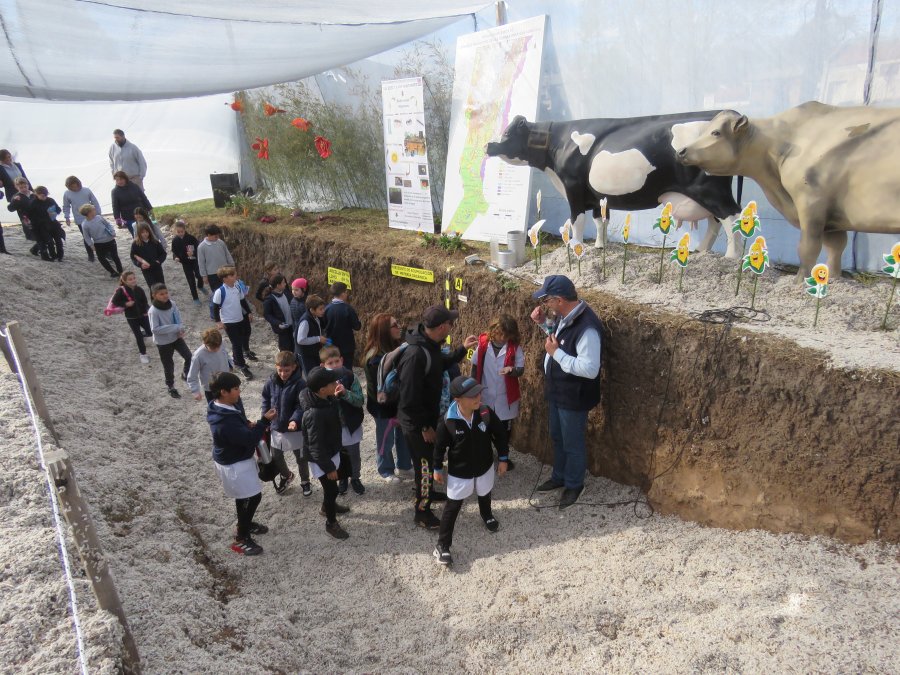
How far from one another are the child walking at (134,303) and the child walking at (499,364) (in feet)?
12.1

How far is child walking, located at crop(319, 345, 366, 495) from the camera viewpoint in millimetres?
3506

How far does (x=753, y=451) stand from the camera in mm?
3176

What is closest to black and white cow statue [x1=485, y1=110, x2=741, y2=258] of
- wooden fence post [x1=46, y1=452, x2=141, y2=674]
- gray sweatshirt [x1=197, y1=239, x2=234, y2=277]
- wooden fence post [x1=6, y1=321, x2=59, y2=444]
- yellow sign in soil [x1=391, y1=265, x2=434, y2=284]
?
yellow sign in soil [x1=391, y1=265, x2=434, y2=284]

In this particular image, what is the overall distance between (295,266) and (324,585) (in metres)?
4.73

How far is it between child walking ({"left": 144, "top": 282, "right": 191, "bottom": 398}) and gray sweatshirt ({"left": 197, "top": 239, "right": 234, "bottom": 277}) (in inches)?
54.4

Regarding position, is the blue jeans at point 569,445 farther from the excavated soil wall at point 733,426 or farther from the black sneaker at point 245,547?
the black sneaker at point 245,547

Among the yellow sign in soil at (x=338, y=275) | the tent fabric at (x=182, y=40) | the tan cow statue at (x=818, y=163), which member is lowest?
the yellow sign in soil at (x=338, y=275)

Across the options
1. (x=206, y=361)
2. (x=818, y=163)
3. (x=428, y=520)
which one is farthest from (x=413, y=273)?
(x=818, y=163)

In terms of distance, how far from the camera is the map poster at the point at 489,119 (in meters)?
5.53

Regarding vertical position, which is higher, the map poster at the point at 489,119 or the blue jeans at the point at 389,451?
the map poster at the point at 489,119

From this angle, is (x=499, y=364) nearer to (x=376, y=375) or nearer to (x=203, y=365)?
(x=376, y=375)

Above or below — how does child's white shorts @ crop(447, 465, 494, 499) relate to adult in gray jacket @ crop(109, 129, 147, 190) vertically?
below

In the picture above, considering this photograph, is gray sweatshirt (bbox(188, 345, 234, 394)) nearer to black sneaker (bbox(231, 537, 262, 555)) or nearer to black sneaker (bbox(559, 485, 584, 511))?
black sneaker (bbox(231, 537, 262, 555))

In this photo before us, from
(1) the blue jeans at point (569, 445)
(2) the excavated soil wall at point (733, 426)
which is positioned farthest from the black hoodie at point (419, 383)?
(2) the excavated soil wall at point (733, 426)
